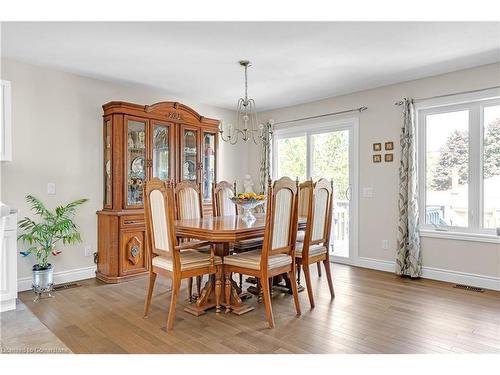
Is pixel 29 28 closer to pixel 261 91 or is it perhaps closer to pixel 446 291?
pixel 261 91

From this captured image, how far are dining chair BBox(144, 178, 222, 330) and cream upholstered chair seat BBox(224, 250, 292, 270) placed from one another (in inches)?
4.8

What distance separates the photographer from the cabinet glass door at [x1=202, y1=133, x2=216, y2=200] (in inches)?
197

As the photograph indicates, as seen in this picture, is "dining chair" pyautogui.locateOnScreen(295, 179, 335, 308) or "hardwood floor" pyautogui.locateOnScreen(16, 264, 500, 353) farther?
"dining chair" pyautogui.locateOnScreen(295, 179, 335, 308)

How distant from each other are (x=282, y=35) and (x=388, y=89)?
217cm

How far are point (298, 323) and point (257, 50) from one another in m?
2.45

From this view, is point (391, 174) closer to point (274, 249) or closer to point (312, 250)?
point (312, 250)

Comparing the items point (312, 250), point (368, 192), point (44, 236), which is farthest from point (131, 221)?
point (368, 192)

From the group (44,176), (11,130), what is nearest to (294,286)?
(44,176)

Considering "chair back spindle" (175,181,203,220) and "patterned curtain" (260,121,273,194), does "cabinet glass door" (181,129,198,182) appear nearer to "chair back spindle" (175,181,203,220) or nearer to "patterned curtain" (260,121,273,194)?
"chair back spindle" (175,181,203,220)

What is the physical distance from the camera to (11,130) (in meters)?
3.43

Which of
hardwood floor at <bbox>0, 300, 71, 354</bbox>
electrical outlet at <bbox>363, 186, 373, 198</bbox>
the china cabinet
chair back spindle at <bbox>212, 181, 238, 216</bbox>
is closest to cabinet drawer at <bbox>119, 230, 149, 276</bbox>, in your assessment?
the china cabinet

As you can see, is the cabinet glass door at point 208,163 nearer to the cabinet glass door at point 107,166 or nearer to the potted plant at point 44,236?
the cabinet glass door at point 107,166

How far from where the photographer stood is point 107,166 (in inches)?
163

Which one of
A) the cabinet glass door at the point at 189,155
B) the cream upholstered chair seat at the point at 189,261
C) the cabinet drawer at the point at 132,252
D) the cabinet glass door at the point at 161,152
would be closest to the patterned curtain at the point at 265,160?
the cabinet glass door at the point at 189,155
